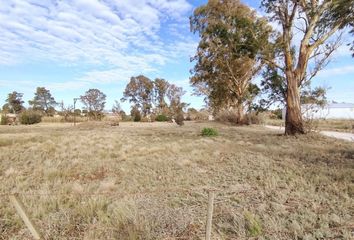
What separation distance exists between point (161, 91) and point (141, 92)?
4771 millimetres

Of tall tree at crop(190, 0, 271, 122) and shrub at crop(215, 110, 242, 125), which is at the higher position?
tall tree at crop(190, 0, 271, 122)

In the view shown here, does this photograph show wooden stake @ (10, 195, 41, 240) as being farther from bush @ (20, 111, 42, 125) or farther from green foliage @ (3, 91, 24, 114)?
green foliage @ (3, 91, 24, 114)

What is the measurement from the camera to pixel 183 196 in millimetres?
5617

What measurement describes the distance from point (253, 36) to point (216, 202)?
11.6 metres

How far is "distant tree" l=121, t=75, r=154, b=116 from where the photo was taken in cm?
6900

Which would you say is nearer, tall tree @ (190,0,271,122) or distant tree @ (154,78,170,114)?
tall tree @ (190,0,271,122)

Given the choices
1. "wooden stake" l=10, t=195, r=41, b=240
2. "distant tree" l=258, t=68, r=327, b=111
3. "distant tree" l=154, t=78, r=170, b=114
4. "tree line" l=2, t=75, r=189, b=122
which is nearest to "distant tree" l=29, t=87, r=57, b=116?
"tree line" l=2, t=75, r=189, b=122

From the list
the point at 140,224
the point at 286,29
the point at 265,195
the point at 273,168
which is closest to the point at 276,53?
the point at 286,29

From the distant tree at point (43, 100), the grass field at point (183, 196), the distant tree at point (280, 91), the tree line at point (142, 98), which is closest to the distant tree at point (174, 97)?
the tree line at point (142, 98)

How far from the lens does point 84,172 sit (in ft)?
26.6

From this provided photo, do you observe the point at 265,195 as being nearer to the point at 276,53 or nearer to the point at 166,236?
the point at 166,236

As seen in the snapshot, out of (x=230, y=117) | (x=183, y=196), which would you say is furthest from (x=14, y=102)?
(x=183, y=196)

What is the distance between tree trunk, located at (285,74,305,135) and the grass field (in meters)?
5.30

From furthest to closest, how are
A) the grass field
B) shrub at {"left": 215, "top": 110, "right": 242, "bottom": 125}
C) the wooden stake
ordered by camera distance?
shrub at {"left": 215, "top": 110, "right": 242, "bottom": 125}
the grass field
the wooden stake
